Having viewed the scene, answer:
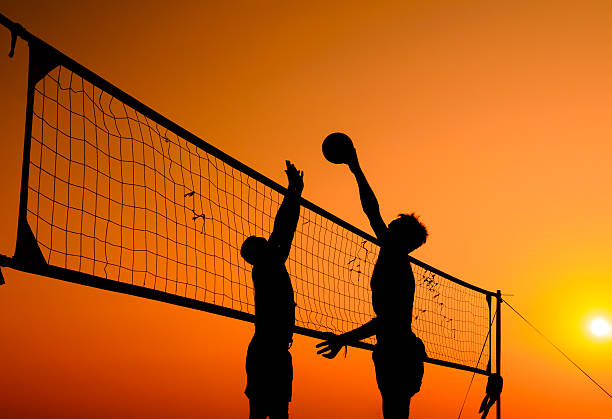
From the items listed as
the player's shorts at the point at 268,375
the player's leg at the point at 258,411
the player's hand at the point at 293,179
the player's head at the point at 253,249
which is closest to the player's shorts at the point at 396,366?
the player's shorts at the point at 268,375

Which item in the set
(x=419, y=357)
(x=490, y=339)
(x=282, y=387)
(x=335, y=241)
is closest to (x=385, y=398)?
(x=419, y=357)

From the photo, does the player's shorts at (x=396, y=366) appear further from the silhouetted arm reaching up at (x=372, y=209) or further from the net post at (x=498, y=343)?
the net post at (x=498, y=343)

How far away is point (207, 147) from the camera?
505cm

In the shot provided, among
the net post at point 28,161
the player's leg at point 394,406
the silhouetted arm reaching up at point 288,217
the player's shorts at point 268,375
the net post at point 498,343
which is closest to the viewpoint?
the net post at point 28,161

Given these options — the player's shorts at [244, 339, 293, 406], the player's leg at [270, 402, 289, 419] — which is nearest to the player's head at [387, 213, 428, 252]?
the player's shorts at [244, 339, 293, 406]

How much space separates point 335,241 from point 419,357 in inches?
153

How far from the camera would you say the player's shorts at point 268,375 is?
14.3 feet

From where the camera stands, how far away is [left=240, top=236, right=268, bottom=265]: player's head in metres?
4.44

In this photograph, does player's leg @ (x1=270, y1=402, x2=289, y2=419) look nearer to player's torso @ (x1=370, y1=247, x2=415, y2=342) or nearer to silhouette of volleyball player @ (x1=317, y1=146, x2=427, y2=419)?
silhouette of volleyball player @ (x1=317, y1=146, x2=427, y2=419)

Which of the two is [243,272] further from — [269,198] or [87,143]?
[87,143]

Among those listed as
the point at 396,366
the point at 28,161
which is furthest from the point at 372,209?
the point at 28,161

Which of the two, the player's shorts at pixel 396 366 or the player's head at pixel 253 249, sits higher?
the player's head at pixel 253 249

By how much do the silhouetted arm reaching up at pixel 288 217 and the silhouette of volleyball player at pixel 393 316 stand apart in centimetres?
85

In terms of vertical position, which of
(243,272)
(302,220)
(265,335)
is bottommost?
(265,335)
